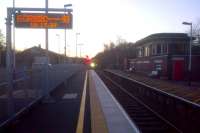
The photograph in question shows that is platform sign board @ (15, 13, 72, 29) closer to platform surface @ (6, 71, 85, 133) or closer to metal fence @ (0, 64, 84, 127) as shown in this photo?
metal fence @ (0, 64, 84, 127)

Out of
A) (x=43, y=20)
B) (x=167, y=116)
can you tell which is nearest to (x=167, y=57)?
(x=167, y=116)

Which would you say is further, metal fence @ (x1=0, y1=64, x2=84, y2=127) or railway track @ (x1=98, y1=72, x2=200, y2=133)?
railway track @ (x1=98, y1=72, x2=200, y2=133)

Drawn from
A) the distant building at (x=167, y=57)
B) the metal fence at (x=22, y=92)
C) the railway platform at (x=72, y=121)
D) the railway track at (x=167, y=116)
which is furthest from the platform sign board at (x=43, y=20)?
the distant building at (x=167, y=57)

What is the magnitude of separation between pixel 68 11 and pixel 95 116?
6048 millimetres

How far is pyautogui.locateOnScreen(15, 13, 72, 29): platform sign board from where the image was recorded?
1641 cm

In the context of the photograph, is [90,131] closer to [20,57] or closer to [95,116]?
[95,116]

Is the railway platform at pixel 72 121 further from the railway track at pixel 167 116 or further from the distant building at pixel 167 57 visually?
the distant building at pixel 167 57

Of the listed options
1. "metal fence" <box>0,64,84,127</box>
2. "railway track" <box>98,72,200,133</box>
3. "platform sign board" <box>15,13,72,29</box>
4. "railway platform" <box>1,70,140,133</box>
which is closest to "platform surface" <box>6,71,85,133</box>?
"railway platform" <box>1,70,140,133</box>

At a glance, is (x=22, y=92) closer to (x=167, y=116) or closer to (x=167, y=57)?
(x=167, y=116)

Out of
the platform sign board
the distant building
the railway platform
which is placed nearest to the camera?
the railway platform

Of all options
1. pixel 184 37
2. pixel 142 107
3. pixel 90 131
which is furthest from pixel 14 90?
pixel 184 37

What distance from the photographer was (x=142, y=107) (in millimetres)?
18922

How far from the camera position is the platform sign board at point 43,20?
16.4 meters

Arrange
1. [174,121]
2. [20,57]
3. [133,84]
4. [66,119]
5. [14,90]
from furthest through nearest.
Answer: [20,57] → [133,84] → [174,121] → [66,119] → [14,90]
